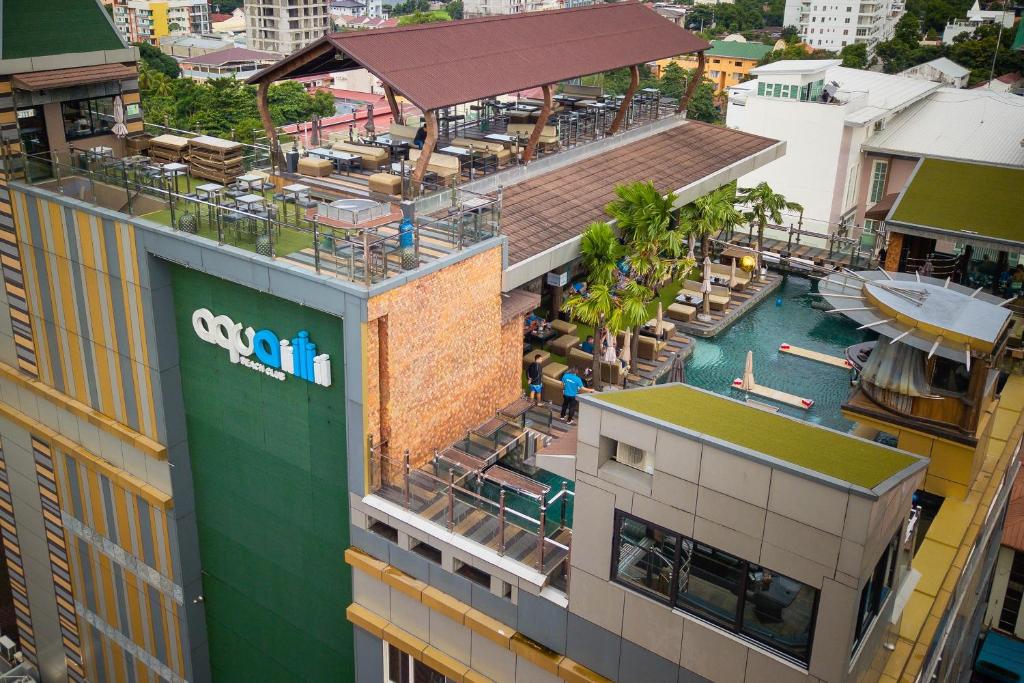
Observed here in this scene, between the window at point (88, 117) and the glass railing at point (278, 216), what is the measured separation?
2.68 meters

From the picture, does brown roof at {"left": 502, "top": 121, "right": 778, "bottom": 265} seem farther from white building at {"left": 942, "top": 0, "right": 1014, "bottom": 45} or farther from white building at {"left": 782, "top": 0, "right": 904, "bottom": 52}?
white building at {"left": 782, "top": 0, "right": 904, "bottom": 52}

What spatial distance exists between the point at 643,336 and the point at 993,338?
491 inches

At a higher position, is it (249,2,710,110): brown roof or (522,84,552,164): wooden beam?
→ (249,2,710,110): brown roof

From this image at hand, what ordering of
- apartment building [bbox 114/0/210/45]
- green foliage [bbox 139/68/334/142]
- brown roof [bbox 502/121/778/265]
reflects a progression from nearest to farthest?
brown roof [bbox 502/121/778/265] → green foliage [bbox 139/68/334/142] → apartment building [bbox 114/0/210/45]

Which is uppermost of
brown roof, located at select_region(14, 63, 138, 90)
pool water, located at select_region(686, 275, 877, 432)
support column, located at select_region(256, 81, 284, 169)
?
brown roof, located at select_region(14, 63, 138, 90)

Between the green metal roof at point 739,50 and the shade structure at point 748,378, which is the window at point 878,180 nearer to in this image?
the shade structure at point 748,378

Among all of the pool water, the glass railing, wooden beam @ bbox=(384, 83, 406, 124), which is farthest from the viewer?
wooden beam @ bbox=(384, 83, 406, 124)

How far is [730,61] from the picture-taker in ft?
510

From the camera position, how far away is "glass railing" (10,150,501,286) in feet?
64.8

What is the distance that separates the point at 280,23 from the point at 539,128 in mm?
170741

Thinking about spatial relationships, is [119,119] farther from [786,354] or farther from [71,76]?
[786,354]

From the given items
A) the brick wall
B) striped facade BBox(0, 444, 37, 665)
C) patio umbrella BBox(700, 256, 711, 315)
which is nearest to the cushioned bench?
the brick wall

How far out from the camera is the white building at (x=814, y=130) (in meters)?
50.0

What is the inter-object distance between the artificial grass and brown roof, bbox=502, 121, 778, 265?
→ 8.02 meters
